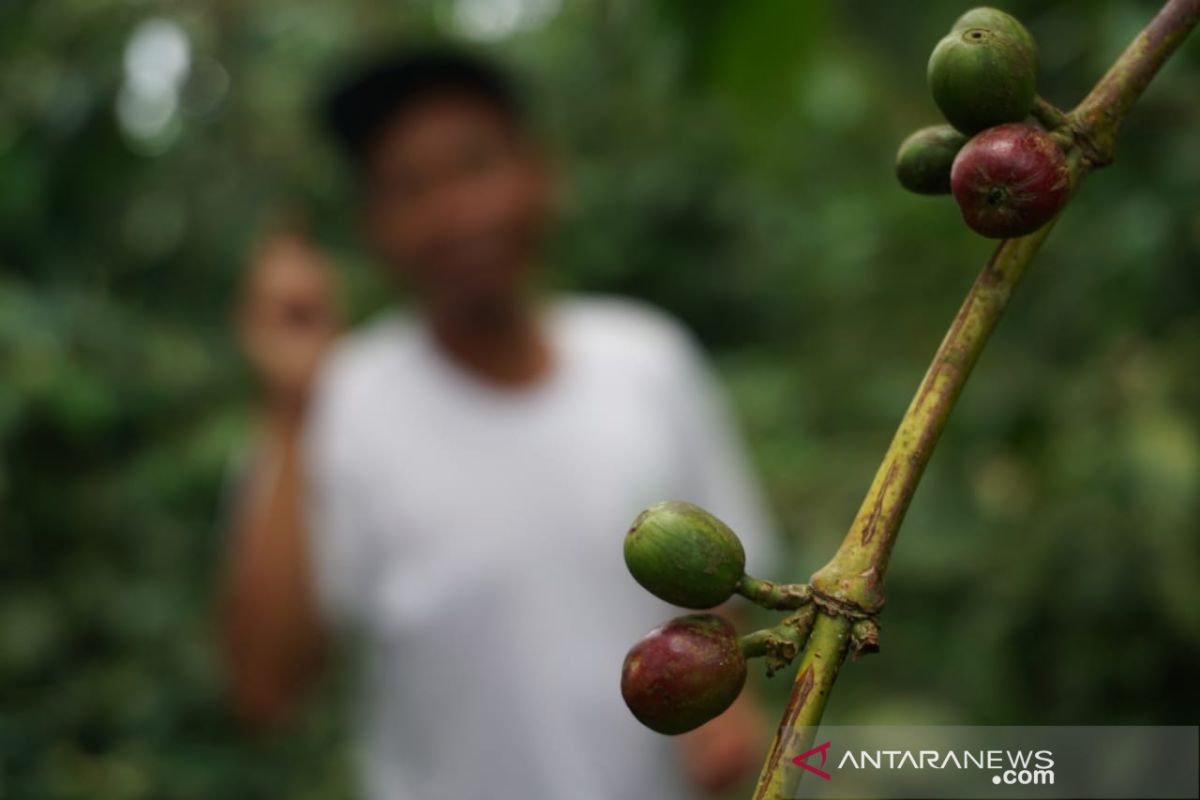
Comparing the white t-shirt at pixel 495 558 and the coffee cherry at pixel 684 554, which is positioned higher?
the white t-shirt at pixel 495 558

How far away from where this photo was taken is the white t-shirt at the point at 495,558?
2.35 metres

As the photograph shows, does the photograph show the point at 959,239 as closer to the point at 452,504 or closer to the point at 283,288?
the point at 452,504

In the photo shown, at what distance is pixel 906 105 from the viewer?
2.19 metres

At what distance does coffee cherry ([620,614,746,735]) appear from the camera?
0.48 meters

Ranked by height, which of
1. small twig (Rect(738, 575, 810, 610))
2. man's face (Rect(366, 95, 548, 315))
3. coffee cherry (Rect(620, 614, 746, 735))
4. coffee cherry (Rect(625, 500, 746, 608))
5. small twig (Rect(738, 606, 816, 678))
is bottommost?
coffee cherry (Rect(620, 614, 746, 735))

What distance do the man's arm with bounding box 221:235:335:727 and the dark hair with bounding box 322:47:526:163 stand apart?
29 cm

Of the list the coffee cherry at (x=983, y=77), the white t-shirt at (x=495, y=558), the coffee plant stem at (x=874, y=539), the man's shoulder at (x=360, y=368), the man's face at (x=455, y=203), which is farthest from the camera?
the man's shoulder at (x=360, y=368)

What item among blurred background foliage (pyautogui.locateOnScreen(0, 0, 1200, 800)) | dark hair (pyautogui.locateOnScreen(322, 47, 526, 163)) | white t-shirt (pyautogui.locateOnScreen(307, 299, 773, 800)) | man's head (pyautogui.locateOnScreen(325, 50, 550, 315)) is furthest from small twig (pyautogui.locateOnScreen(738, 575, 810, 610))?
dark hair (pyautogui.locateOnScreen(322, 47, 526, 163))

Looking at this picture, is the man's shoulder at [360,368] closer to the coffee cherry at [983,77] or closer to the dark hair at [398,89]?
Answer: the dark hair at [398,89]

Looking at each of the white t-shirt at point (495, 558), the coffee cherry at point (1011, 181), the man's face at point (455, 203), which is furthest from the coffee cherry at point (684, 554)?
the man's face at point (455, 203)

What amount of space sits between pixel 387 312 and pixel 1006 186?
4539 mm

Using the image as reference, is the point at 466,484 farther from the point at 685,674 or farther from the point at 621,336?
the point at 685,674

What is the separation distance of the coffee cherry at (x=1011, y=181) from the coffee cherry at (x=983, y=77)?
0.05 ft

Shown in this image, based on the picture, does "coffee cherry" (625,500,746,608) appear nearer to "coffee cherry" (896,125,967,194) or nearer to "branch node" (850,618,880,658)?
"branch node" (850,618,880,658)
